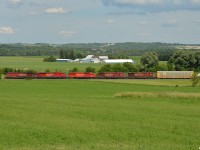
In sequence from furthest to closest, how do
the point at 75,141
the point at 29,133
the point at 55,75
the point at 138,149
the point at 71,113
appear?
the point at 55,75, the point at 71,113, the point at 29,133, the point at 75,141, the point at 138,149

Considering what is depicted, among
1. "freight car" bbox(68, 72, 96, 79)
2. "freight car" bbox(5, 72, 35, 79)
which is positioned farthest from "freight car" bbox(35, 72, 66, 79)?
"freight car" bbox(5, 72, 35, 79)

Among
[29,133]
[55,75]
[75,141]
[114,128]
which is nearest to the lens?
[75,141]

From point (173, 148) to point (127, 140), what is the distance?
223 cm

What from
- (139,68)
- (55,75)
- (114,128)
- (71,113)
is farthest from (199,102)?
(139,68)

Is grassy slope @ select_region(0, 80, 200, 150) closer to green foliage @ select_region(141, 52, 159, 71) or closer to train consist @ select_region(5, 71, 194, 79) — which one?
train consist @ select_region(5, 71, 194, 79)

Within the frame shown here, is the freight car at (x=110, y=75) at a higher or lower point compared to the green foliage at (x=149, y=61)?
lower

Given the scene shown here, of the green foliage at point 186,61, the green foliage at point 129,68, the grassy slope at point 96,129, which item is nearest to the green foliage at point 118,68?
the green foliage at point 129,68

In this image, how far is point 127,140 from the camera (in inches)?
658

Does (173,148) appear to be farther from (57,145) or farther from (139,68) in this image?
(139,68)

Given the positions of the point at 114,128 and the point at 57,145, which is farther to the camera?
the point at 114,128

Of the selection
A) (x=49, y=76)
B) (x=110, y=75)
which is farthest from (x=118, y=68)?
(x=49, y=76)

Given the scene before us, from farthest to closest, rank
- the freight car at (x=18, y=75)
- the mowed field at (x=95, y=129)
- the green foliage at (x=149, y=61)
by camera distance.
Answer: the green foliage at (x=149, y=61)
the freight car at (x=18, y=75)
the mowed field at (x=95, y=129)

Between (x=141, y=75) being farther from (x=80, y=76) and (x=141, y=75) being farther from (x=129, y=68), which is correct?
(x=80, y=76)

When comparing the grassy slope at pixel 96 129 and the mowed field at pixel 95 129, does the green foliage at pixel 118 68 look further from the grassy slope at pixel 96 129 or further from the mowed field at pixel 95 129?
the grassy slope at pixel 96 129
